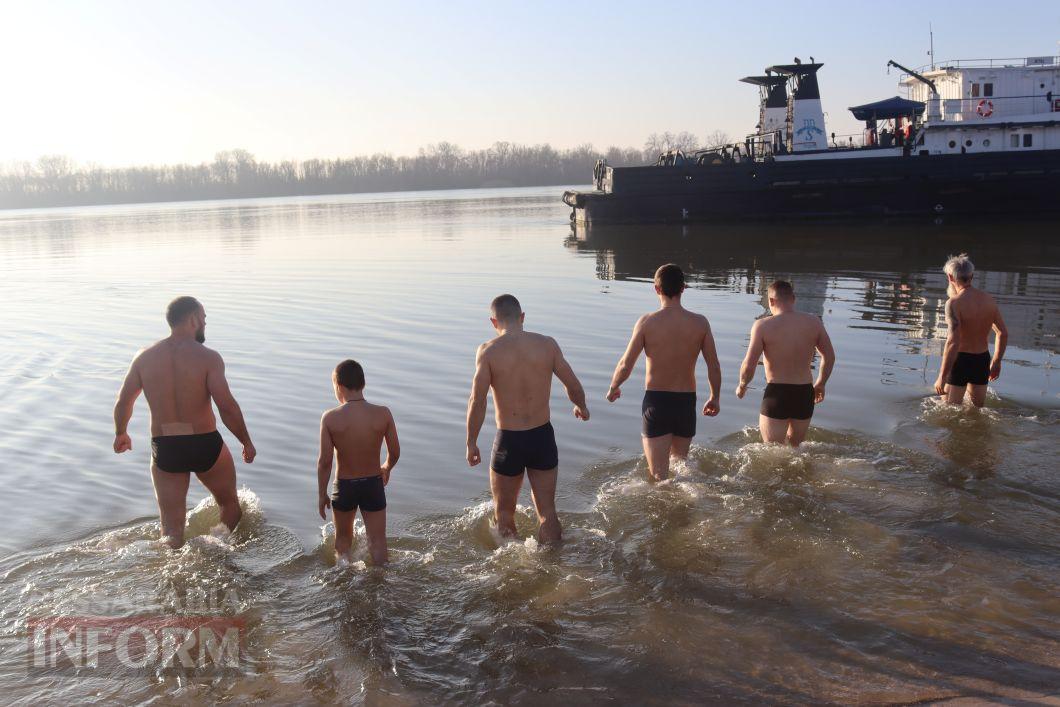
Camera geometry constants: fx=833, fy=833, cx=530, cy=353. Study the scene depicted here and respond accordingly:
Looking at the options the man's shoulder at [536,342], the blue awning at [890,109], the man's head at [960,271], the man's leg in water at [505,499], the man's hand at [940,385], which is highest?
the blue awning at [890,109]

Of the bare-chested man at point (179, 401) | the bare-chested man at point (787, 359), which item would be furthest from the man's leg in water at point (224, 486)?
the bare-chested man at point (787, 359)

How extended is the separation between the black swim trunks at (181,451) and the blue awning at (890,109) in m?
32.6

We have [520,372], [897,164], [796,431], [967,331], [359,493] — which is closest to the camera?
[359,493]

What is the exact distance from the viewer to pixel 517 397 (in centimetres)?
553

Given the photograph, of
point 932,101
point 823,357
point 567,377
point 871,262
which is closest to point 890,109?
point 932,101

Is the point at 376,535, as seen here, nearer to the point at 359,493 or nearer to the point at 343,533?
the point at 343,533

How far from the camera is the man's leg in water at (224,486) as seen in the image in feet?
19.5

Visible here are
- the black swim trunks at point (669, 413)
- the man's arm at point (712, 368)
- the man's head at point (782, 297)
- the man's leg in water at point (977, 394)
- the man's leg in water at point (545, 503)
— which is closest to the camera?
the man's leg in water at point (545, 503)

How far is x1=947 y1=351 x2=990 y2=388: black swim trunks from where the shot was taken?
26.5ft

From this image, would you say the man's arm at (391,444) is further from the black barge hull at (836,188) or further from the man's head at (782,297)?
the black barge hull at (836,188)

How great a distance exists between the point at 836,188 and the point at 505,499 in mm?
30670

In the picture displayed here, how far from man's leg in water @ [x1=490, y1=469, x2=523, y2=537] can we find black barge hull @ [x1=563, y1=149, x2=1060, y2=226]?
30.0 metres

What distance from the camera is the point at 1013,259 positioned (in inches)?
829

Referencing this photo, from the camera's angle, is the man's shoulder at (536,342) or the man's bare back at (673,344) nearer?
the man's shoulder at (536,342)
